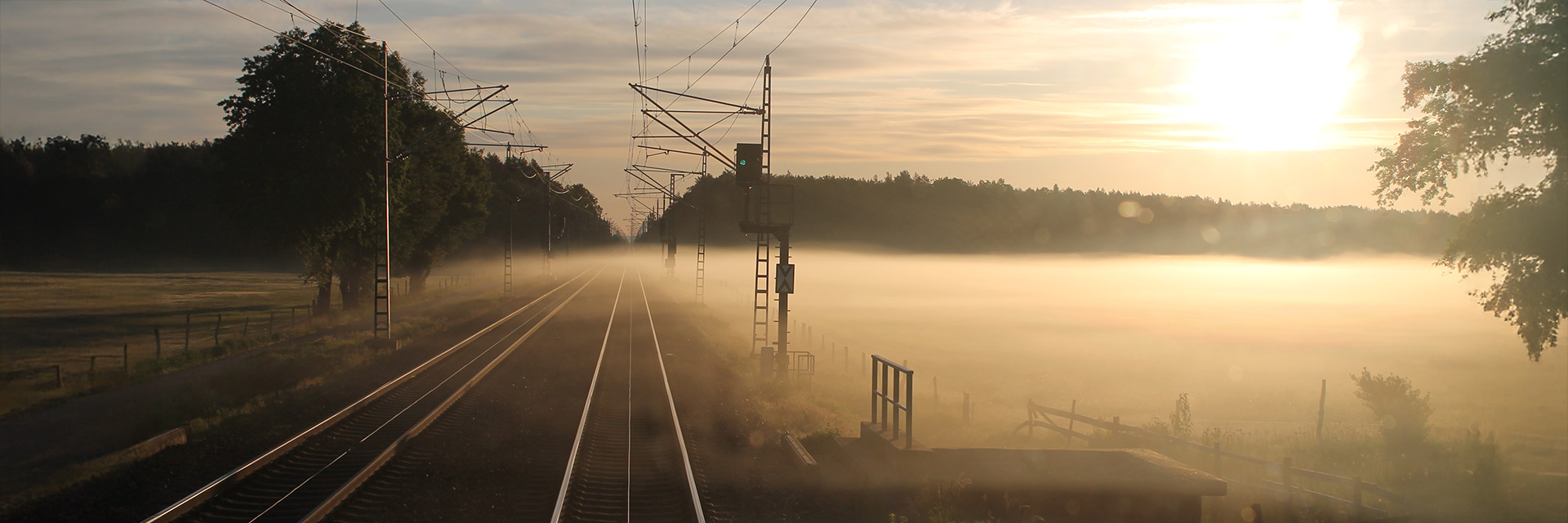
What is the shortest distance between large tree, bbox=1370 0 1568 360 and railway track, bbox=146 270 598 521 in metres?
24.8

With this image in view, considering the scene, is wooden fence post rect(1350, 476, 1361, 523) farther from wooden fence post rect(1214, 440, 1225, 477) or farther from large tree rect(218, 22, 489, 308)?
large tree rect(218, 22, 489, 308)

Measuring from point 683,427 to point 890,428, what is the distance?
3.97 meters

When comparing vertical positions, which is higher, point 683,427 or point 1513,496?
point 683,427

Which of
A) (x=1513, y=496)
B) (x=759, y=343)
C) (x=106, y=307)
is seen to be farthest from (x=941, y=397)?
(x=106, y=307)

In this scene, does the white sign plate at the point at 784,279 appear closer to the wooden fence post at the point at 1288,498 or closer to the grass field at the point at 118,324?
the wooden fence post at the point at 1288,498

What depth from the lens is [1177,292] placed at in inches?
6102

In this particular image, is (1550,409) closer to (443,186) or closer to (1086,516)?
(1086,516)

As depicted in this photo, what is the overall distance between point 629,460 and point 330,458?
4.39 metres

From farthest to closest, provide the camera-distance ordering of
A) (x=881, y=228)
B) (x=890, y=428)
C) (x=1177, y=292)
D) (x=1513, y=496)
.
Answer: (x=881, y=228) → (x=1177, y=292) → (x=1513, y=496) → (x=890, y=428)

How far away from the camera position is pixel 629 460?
42.9ft

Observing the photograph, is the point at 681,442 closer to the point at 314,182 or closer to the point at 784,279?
the point at 784,279

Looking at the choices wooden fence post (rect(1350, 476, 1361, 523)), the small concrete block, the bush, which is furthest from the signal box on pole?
the bush

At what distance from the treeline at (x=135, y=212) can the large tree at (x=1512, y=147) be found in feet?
128

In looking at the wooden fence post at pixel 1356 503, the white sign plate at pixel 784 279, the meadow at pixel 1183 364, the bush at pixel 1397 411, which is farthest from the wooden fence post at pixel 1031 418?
the bush at pixel 1397 411
